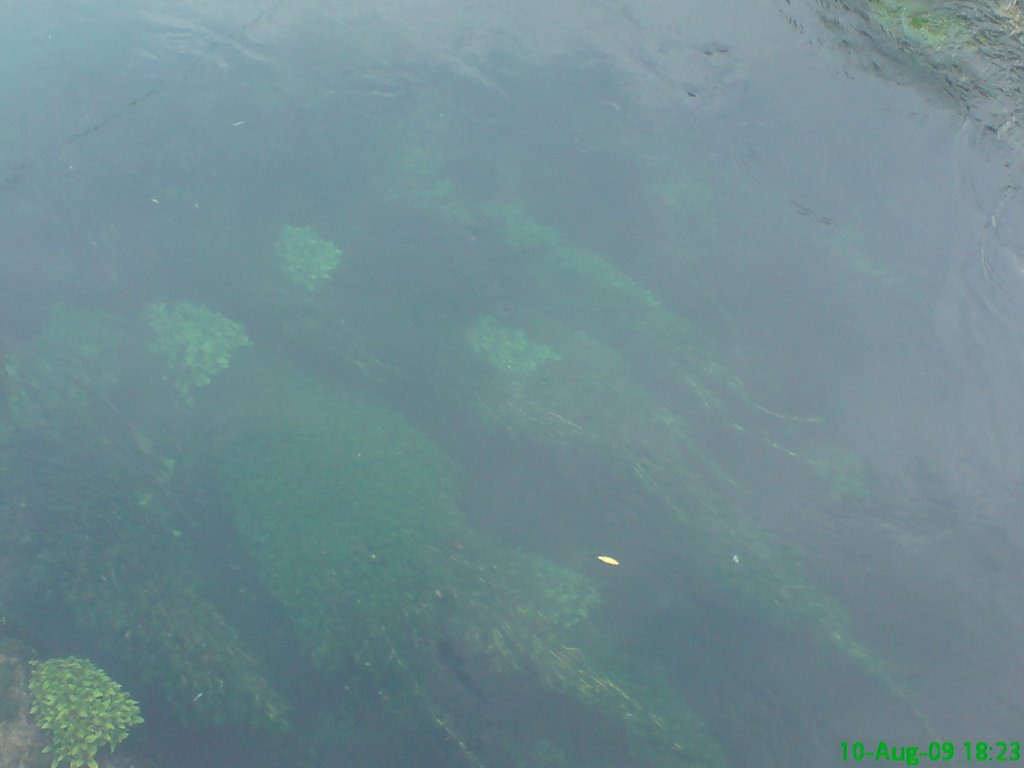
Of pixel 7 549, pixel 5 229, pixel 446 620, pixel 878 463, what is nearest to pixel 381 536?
pixel 446 620

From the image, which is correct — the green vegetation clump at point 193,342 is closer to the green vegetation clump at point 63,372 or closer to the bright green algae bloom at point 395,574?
the bright green algae bloom at point 395,574

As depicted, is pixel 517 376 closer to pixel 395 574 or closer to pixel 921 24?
pixel 395 574

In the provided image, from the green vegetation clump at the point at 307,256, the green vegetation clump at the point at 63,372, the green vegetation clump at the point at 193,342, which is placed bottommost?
the green vegetation clump at the point at 63,372

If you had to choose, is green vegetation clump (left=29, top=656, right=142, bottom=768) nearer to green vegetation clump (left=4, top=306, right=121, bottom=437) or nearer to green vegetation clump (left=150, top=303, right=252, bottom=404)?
green vegetation clump (left=4, top=306, right=121, bottom=437)

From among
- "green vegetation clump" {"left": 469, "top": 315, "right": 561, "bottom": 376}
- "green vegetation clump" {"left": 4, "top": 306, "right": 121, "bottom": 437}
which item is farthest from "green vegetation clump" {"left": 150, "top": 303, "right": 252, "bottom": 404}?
"green vegetation clump" {"left": 469, "top": 315, "right": 561, "bottom": 376}

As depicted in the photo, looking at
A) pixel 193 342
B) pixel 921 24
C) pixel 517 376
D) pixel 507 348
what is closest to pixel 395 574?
pixel 517 376

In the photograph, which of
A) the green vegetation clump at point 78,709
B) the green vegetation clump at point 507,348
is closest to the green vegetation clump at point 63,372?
the green vegetation clump at point 78,709
